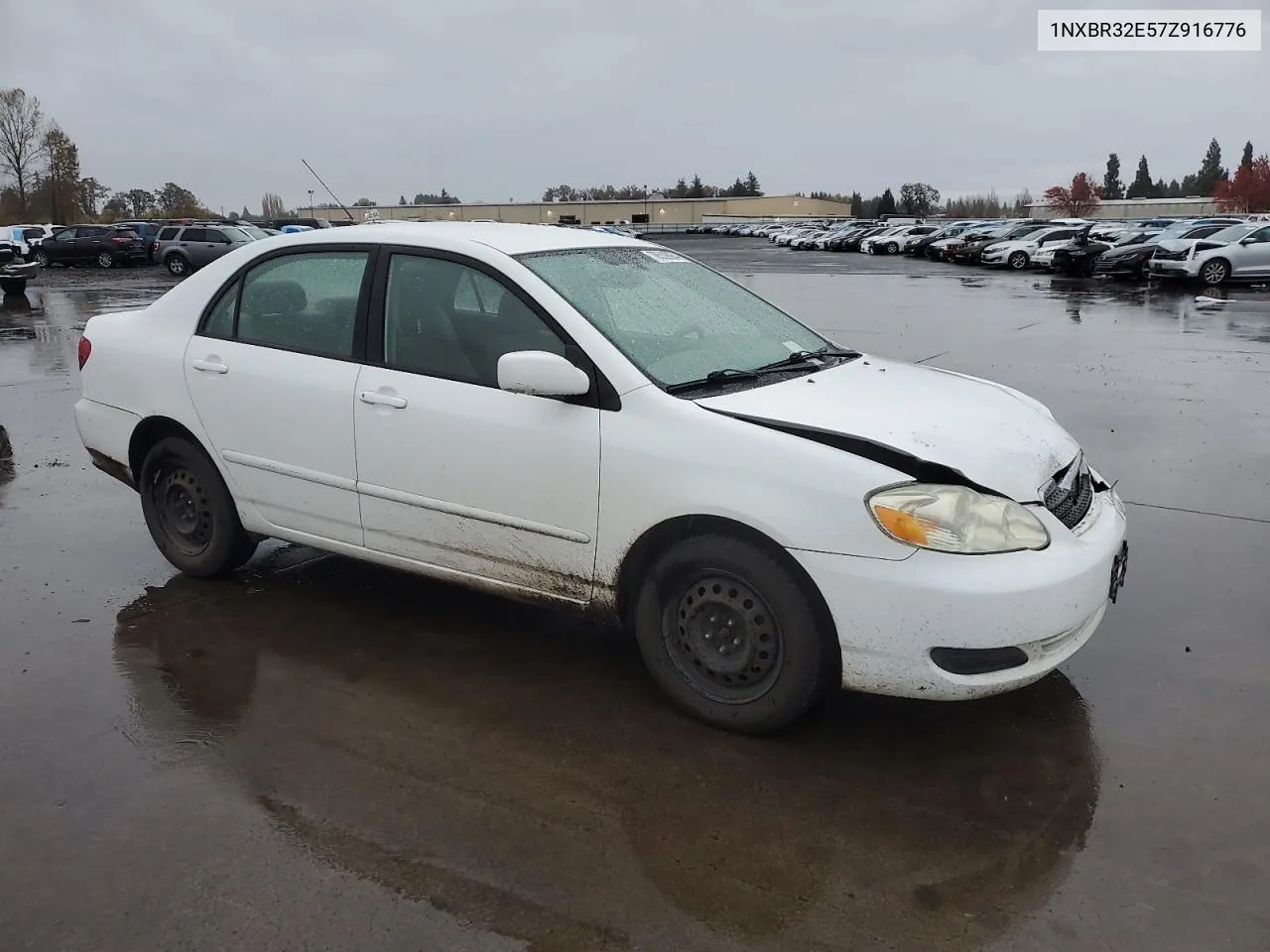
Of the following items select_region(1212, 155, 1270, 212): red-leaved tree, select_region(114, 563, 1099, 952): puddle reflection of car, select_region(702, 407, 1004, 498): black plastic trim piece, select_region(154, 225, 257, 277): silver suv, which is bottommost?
select_region(114, 563, 1099, 952): puddle reflection of car

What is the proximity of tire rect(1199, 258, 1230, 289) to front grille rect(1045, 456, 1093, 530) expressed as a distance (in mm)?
23846

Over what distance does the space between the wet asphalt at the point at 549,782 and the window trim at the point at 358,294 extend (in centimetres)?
118

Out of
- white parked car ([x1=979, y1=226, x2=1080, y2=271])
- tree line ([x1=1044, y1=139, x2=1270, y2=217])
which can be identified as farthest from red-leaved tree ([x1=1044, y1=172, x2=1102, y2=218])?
white parked car ([x1=979, y1=226, x2=1080, y2=271])

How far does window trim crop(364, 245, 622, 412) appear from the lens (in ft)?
12.1

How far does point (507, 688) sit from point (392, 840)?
102 centimetres

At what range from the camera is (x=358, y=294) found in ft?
14.4

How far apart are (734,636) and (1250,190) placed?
115m

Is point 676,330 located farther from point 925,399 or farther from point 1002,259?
point 1002,259

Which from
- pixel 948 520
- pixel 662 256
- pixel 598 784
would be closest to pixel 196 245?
pixel 662 256

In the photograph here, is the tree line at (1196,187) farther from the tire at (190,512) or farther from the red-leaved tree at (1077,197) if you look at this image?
the tire at (190,512)

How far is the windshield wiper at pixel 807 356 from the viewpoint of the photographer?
415 cm

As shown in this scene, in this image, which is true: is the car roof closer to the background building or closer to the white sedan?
the white sedan

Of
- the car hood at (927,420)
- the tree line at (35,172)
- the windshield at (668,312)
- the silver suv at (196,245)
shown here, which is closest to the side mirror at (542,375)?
the windshield at (668,312)

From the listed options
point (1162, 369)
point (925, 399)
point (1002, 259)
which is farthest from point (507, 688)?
point (1002, 259)
